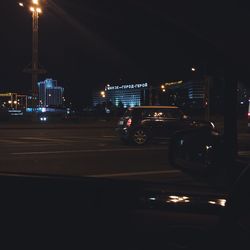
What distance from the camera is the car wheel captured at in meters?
20.5

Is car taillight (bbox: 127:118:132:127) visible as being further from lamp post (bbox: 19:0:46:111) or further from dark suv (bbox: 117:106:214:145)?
lamp post (bbox: 19:0:46:111)

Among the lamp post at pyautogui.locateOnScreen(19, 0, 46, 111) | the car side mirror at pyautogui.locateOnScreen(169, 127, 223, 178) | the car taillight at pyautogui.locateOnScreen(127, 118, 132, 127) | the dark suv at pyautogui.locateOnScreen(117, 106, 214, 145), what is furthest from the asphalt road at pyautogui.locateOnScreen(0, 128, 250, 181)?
the lamp post at pyautogui.locateOnScreen(19, 0, 46, 111)

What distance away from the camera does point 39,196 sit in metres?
3.25

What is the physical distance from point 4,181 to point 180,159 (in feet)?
3.86

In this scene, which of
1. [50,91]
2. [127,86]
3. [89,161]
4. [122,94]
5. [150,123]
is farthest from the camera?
[122,94]

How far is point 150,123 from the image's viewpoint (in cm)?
2094

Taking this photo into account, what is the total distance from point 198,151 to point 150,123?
18.1 metres

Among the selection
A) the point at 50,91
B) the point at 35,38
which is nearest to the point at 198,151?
the point at 35,38

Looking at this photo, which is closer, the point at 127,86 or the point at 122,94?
the point at 127,86

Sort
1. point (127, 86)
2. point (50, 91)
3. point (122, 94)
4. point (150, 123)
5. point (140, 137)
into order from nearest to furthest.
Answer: point (140, 137) → point (150, 123) → point (50, 91) → point (127, 86) → point (122, 94)

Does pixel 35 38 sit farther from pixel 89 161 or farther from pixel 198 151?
pixel 198 151

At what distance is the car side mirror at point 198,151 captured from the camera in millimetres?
2738

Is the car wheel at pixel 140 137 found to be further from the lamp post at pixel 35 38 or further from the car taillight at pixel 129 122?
the lamp post at pixel 35 38

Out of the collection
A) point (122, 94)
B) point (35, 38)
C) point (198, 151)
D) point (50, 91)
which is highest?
point (122, 94)
